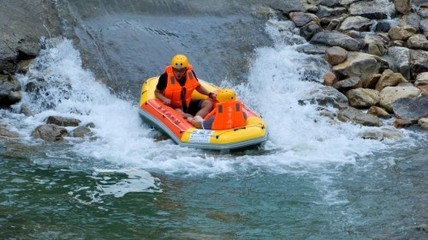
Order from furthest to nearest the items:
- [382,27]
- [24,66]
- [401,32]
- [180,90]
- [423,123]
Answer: [382,27] → [401,32] → [24,66] → [423,123] → [180,90]

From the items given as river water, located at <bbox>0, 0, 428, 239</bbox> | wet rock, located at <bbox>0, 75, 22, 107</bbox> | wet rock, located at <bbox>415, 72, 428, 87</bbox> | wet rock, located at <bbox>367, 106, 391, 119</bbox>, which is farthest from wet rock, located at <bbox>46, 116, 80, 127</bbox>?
wet rock, located at <bbox>415, 72, 428, 87</bbox>

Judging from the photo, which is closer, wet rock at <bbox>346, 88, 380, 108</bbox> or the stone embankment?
the stone embankment

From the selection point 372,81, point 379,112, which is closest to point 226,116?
point 379,112

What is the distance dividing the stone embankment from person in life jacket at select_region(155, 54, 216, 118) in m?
2.62

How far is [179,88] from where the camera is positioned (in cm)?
1057

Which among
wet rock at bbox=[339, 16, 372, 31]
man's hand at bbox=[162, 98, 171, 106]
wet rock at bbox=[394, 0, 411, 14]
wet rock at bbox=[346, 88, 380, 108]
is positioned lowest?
wet rock at bbox=[346, 88, 380, 108]


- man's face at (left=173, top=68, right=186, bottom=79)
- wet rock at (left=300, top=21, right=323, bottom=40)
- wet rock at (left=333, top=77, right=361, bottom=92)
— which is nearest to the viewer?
man's face at (left=173, top=68, right=186, bottom=79)

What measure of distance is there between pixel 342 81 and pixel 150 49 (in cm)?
378

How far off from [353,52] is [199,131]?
5.15 metres

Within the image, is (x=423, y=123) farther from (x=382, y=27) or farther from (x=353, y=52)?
(x=382, y=27)

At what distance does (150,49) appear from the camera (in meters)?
12.9

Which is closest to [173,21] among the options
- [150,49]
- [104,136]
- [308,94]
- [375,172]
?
[150,49]

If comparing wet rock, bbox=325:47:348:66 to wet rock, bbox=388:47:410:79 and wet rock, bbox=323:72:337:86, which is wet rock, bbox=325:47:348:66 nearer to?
wet rock, bbox=323:72:337:86

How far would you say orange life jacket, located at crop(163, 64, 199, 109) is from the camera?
10.6 meters
